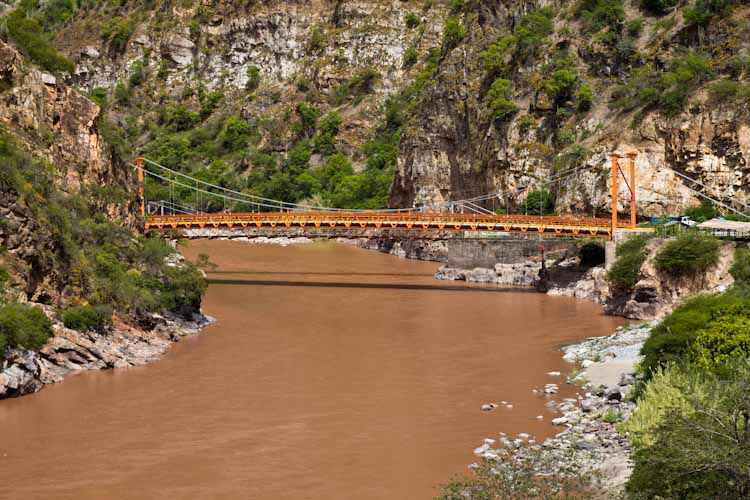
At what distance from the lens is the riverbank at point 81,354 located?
1794 cm

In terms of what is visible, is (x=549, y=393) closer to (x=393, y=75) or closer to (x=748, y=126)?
(x=748, y=126)

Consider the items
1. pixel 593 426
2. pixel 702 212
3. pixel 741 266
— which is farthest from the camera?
pixel 702 212

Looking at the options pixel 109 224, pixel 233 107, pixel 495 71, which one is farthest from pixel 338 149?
pixel 109 224

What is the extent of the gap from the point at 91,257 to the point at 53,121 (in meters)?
5.83

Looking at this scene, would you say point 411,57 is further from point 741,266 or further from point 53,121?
point 741,266

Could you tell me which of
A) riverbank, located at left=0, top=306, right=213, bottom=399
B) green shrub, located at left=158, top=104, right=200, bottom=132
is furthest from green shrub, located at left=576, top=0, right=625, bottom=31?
green shrub, located at left=158, top=104, right=200, bottom=132

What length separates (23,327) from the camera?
18.3 m

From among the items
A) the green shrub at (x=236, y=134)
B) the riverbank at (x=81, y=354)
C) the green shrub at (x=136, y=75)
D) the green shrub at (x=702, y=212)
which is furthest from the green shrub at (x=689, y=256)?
the green shrub at (x=136, y=75)

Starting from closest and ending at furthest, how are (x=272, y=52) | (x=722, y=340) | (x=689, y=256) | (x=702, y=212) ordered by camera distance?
(x=722, y=340)
(x=689, y=256)
(x=702, y=212)
(x=272, y=52)

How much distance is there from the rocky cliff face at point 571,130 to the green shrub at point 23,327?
28.1 meters

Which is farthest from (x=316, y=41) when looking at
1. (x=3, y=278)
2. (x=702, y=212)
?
(x=3, y=278)

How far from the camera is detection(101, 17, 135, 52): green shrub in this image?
105375 millimetres

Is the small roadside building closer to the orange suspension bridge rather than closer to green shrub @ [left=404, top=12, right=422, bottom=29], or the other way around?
the orange suspension bridge

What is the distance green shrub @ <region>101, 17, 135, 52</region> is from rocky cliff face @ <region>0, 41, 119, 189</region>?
79808mm
